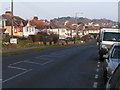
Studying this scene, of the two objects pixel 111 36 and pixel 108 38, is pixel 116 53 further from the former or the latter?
pixel 111 36

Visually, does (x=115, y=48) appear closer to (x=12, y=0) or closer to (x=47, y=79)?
(x=47, y=79)

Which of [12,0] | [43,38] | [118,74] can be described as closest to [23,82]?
[118,74]

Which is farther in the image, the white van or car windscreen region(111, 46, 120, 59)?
the white van

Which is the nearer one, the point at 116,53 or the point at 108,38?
the point at 116,53

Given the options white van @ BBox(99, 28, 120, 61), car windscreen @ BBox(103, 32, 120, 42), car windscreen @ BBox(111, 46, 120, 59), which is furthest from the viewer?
car windscreen @ BBox(103, 32, 120, 42)

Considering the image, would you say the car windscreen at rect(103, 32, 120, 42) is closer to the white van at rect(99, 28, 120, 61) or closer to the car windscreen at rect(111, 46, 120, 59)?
the white van at rect(99, 28, 120, 61)

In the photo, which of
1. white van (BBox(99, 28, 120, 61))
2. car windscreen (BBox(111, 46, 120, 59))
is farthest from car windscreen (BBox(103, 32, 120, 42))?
car windscreen (BBox(111, 46, 120, 59))

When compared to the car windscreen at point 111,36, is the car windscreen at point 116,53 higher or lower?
lower

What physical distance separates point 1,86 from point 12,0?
99.6ft

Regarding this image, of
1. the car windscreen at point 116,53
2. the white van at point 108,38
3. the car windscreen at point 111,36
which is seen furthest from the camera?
the car windscreen at point 111,36

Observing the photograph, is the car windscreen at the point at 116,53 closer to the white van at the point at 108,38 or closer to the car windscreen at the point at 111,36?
the white van at the point at 108,38

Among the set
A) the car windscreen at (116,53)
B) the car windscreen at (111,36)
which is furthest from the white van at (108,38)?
the car windscreen at (116,53)

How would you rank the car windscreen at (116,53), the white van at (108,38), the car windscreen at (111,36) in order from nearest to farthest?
the car windscreen at (116,53), the white van at (108,38), the car windscreen at (111,36)

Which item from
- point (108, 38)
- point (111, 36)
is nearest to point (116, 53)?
point (108, 38)
